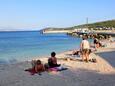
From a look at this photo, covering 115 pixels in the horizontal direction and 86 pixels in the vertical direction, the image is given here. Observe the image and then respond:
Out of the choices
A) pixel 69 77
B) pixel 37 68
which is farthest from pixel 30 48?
pixel 69 77

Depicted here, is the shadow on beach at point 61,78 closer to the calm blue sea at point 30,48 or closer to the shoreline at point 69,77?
the shoreline at point 69,77

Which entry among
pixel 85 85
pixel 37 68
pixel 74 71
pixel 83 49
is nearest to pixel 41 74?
pixel 37 68

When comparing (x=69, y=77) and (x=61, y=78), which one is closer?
(x=61, y=78)

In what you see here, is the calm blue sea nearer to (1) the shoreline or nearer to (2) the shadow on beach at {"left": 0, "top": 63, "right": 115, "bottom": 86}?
(1) the shoreline

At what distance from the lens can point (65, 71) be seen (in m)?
16.3

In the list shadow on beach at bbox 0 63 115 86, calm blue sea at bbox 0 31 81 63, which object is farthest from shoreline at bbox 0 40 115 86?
calm blue sea at bbox 0 31 81 63

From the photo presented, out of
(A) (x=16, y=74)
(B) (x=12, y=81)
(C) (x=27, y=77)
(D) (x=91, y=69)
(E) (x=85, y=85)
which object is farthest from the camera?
(D) (x=91, y=69)

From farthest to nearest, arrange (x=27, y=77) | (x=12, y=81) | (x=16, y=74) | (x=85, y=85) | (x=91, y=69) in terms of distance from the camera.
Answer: (x=91, y=69)
(x=16, y=74)
(x=27, y=77)
(x=12, y=81)
(x=85, y=85)

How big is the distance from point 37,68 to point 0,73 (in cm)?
189

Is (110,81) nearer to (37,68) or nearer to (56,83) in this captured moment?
(56,83)

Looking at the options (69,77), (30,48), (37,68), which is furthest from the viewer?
(30,48)

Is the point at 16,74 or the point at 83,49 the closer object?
the point at 16,74

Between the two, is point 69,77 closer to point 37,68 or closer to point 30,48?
point 37,68

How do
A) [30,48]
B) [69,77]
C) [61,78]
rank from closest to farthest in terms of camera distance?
[61,78] < [69,77] < [30,48]
